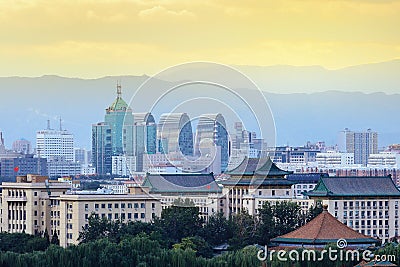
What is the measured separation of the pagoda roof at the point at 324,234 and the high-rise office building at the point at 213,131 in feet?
18.0

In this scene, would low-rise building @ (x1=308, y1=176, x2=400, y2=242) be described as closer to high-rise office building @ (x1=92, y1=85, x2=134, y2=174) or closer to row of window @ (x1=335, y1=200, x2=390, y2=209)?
row of window @ (x1=335, y1=200, x2=390, y2=209)

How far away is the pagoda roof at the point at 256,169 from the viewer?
50281 mm

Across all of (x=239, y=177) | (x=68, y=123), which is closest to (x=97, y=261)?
(x=239, y=177)

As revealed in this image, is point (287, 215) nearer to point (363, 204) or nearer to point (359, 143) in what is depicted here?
Answer: point (363, 204)

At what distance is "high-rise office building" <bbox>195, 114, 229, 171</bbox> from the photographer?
4291 centimetres

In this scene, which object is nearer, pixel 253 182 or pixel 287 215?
pixel 287 215

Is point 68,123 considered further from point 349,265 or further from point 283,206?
point 349,265

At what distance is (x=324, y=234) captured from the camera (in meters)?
37.1

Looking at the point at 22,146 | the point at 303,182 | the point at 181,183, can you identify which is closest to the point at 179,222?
the point at 181,183

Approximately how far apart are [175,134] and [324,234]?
6.44 meters

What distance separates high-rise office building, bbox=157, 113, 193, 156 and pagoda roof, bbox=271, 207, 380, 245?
149 inches

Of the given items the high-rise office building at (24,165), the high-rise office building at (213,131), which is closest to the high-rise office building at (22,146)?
the high-rise office building at (24,165)

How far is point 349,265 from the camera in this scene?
1305 inches

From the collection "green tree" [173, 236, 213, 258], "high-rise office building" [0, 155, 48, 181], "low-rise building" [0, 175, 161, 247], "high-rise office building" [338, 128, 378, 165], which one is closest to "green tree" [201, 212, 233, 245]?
"low-rise building" [0, 175, 161, 247]
